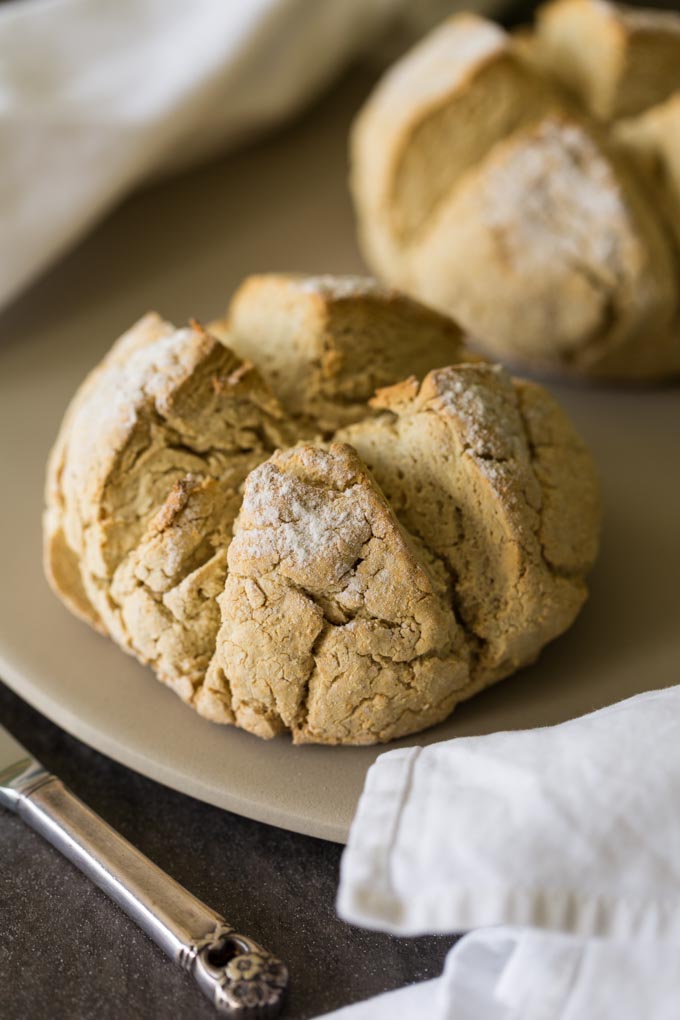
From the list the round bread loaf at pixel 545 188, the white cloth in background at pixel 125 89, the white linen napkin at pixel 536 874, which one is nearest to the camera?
the white linen napkin at pixel 536 874

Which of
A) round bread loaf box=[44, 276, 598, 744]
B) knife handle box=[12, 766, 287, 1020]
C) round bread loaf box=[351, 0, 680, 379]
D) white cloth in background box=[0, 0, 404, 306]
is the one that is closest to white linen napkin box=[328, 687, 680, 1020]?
knife handle box=[12, 766, 287, 1020]

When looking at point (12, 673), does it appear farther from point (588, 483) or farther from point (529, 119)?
point (529, 119)

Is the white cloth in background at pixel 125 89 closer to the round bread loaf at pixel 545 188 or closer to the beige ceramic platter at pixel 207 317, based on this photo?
the beige ceramic platter at pixel 207 317

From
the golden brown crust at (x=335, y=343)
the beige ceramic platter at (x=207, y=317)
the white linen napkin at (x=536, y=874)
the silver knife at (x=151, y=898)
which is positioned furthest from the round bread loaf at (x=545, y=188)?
the silver knife at (x=151, y=898)

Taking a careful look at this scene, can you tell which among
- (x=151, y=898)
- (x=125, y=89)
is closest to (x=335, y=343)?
(x=151, y=898)

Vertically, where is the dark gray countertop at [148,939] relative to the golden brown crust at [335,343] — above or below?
Result: below

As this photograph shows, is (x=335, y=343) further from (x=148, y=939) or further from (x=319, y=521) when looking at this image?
(x=148, y=939)

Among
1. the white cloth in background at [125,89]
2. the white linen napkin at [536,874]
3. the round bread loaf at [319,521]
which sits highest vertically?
the white cloth in background at [125,89]

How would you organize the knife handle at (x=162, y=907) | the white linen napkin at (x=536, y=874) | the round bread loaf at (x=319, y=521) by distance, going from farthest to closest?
the round bread loaf at (x=319, y=521) < the knife handle at (x=162, y=907) < the white linen napkin at (x=536, y=874)
